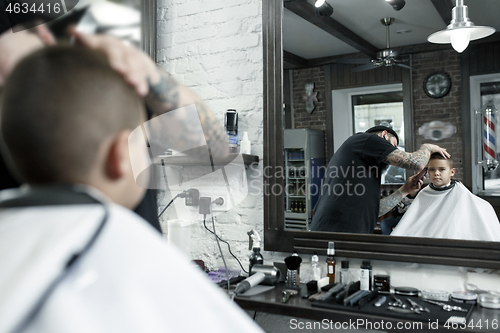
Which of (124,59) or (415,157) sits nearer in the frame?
(124,59)

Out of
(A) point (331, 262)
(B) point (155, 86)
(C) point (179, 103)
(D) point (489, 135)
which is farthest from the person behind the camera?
(A) point (331, 262)

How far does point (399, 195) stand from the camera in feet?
6.07

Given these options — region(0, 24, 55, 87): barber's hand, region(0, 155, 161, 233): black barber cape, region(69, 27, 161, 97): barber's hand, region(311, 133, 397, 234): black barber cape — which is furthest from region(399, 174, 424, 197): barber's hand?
region(0, 24, 55, 87): barber's hand

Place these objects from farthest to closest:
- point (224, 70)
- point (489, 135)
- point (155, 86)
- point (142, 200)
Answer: point (224, 70) < point (489, 135) < point (142, 200) < point (155, 86)

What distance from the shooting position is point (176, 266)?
1.72 ft

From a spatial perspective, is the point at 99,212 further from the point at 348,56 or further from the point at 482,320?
the point at 348,56

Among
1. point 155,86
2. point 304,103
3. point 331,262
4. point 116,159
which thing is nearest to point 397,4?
point 304,103

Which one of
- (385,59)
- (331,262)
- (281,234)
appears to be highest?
(385,59)

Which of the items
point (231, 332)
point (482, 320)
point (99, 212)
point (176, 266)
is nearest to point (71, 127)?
point (99, 212)

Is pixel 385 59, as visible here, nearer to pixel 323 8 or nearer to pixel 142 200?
pixel 323 8

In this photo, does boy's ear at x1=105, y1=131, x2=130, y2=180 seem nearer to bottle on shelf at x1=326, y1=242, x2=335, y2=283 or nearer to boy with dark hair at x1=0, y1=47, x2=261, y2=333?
boy with dark hair at x1=0, y1=47, x2=261, y2=333

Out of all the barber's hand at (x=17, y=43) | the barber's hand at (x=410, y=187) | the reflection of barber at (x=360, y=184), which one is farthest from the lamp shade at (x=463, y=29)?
the barber's hand at (x=17, y=43)

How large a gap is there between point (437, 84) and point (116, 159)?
61.3 inches

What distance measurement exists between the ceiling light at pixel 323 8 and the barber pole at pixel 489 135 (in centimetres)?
84
